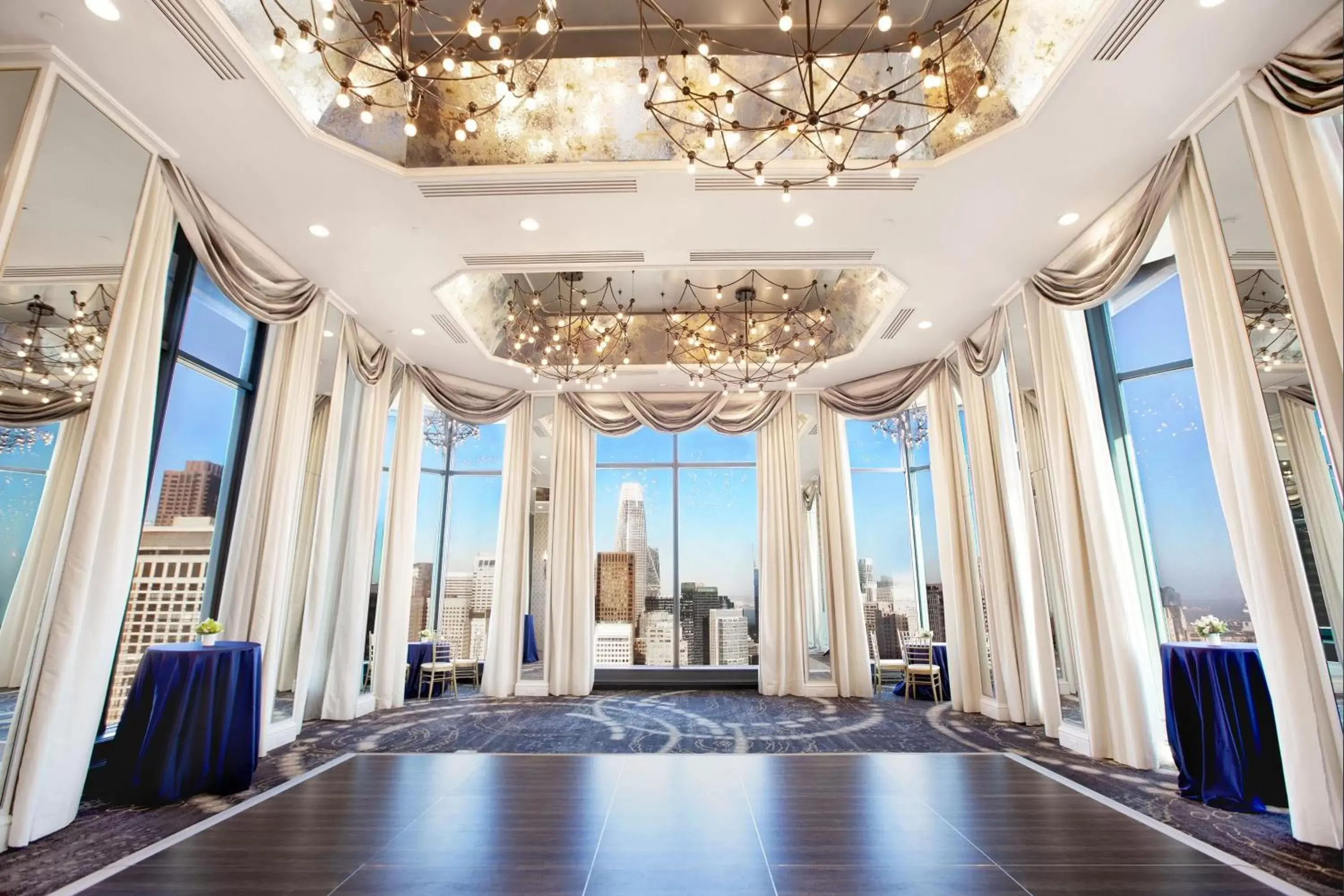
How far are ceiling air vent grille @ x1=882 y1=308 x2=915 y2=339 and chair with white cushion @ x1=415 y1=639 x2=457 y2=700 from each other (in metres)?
6.86

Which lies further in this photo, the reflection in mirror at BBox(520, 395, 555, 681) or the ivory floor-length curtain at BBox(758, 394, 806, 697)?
the reflection in mirror at BBox(520, 395, 555, 681)

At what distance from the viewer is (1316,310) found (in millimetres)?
3197

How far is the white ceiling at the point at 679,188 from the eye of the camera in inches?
A: 135

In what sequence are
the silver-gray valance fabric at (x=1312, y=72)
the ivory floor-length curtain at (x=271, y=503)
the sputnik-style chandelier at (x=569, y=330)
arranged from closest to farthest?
the silver-gray valance fabric at (x=1312, y=72) < the ivory floor-length curtain at (x=271, y=503) < the sputnik-style chandelier at (x=569, y=330)

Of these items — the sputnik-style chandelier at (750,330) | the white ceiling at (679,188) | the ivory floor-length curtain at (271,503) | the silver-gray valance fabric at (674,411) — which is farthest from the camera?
the silver-gray valance fabric at (674,411)

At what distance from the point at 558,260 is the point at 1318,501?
217 inches

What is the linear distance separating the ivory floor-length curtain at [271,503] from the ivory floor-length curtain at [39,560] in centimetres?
181

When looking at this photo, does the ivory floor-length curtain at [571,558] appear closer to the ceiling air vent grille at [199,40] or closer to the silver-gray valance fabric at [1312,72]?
the ceiling air vent grille at [199,40]

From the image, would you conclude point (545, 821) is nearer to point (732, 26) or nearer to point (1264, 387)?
point (1264, 387)

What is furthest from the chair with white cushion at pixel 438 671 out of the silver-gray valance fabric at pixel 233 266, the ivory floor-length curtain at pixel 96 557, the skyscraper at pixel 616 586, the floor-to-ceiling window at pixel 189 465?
the silver-gray valance fabric at pixel 233 266

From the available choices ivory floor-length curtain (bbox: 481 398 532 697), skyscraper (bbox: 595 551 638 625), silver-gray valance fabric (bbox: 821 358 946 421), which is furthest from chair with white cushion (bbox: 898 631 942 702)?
ivory floor-length curtain (bbox: 481 398 532 697)

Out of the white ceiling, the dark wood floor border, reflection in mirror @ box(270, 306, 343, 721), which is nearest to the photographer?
the dark wood floor border

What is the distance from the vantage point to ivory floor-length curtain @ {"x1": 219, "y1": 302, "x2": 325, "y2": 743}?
5.30 meters

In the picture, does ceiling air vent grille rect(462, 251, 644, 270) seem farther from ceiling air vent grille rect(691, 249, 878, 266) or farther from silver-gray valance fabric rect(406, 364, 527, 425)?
silver-gray valance fabric rect(406, 364, 527, 425)
